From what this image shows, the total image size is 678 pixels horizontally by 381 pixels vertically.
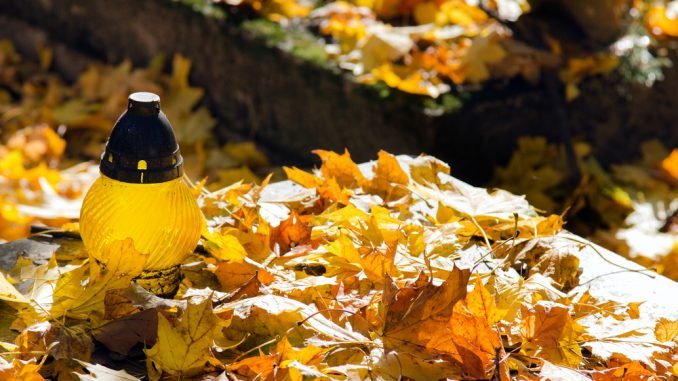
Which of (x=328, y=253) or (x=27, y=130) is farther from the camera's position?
(x=27, y=130)

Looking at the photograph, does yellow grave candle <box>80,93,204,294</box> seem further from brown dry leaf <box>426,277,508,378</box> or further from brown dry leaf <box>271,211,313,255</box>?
brown dry leaf <box>426,277,508,378</box>

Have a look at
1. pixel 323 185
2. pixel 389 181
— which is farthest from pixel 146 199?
pixel 389 181

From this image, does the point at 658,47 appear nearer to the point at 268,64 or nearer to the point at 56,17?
the point at 268,64

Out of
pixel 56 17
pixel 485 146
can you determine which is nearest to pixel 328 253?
pixel 485 146

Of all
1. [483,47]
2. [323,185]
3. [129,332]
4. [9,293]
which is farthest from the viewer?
[483,47]

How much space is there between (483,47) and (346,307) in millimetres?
1990

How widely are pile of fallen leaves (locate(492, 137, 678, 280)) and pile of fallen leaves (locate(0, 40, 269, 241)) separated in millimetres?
1020

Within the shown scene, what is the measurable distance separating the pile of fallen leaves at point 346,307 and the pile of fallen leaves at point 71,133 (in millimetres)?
1419

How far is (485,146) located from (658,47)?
95 centimetres

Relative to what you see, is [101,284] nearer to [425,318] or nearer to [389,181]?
[425,318]

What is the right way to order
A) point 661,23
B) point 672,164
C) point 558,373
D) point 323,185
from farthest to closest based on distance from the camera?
point 661,23
point 672,164
point 323,185
point 558,373

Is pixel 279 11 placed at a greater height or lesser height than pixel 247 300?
lesser

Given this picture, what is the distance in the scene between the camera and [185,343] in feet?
4.65

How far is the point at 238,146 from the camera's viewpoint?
3.63m
